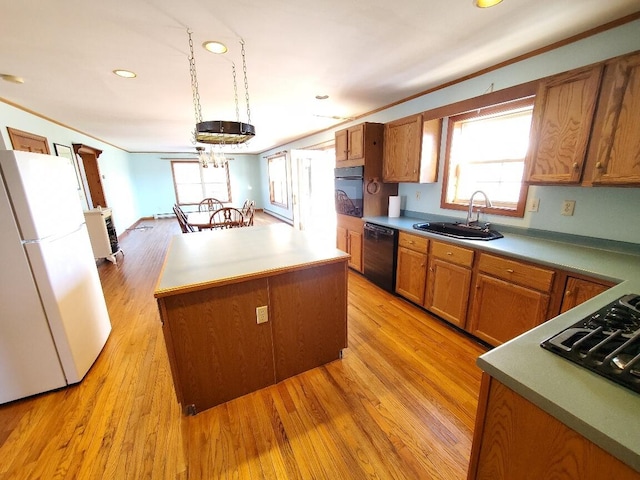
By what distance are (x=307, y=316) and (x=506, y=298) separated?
4.96 feet

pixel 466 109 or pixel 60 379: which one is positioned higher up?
pixel 466 109

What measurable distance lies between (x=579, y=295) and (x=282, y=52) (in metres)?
2.67

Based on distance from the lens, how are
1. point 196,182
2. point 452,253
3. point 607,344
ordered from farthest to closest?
1. point 196,182
2. point 452,253
3. point 607,344

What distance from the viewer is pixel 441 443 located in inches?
56.2

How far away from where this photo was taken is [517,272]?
6.09 ft

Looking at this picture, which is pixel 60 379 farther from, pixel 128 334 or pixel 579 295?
pixel 579 295

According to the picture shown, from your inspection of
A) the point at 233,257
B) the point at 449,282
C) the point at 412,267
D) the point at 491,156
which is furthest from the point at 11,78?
the point at 491,156

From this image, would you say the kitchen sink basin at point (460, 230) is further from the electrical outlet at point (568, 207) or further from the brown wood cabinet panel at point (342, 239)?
the brown wood cabinet panel at point (342, 239)

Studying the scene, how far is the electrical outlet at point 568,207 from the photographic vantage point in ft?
6.59

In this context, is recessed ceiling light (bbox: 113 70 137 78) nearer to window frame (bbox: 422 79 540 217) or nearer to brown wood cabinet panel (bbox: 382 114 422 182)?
brown wood cabinet panel (bbox: 382 114 422 182)

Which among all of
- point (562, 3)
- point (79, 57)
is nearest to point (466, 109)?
point (562, 3)

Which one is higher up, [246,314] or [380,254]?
[246,314]

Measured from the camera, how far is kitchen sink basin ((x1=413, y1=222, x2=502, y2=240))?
235cm

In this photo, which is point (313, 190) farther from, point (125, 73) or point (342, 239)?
point (125, 73)
